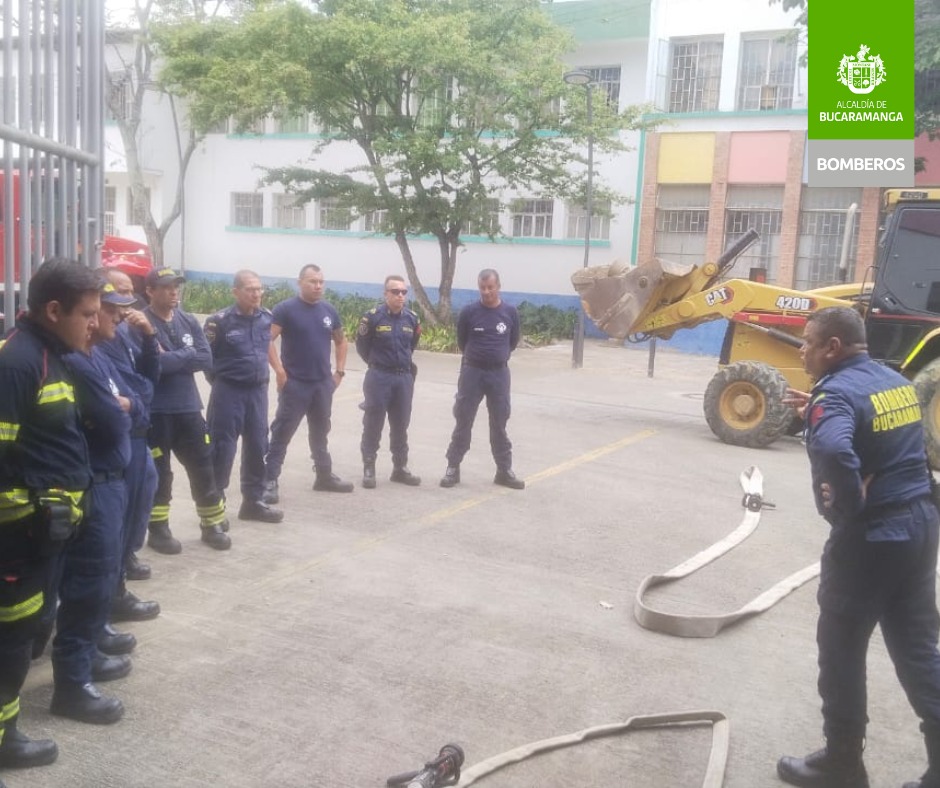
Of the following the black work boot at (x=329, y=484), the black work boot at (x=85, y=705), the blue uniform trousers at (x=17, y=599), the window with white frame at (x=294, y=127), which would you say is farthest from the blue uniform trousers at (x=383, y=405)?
the window with white frame at (x=294, y=127)

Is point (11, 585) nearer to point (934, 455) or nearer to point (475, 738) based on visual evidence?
point (475, 738)

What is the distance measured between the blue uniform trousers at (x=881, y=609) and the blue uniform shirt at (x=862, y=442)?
9 cm

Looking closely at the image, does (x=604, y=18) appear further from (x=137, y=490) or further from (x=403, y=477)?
(x=137, y=490)

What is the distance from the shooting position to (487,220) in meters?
20.5

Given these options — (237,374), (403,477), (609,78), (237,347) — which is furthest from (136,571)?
(609,78)

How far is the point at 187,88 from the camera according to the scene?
1925 cm

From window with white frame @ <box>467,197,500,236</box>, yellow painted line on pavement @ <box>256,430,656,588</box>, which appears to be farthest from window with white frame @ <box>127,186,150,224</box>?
yellow painted line on pavement @ <box>256,430,656,588</box>

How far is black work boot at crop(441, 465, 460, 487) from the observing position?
8656 mm

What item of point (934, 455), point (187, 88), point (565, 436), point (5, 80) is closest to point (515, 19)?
point (187, 88)

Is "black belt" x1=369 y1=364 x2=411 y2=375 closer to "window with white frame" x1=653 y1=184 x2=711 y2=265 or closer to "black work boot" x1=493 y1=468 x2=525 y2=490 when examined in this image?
"black work boot" x1=493 y1=468 x2=525 y2=490

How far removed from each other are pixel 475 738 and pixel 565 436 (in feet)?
24.4

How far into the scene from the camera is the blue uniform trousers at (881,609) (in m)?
3.65

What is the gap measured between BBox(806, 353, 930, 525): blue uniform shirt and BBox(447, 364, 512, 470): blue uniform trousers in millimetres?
4979

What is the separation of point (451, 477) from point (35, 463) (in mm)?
5257
